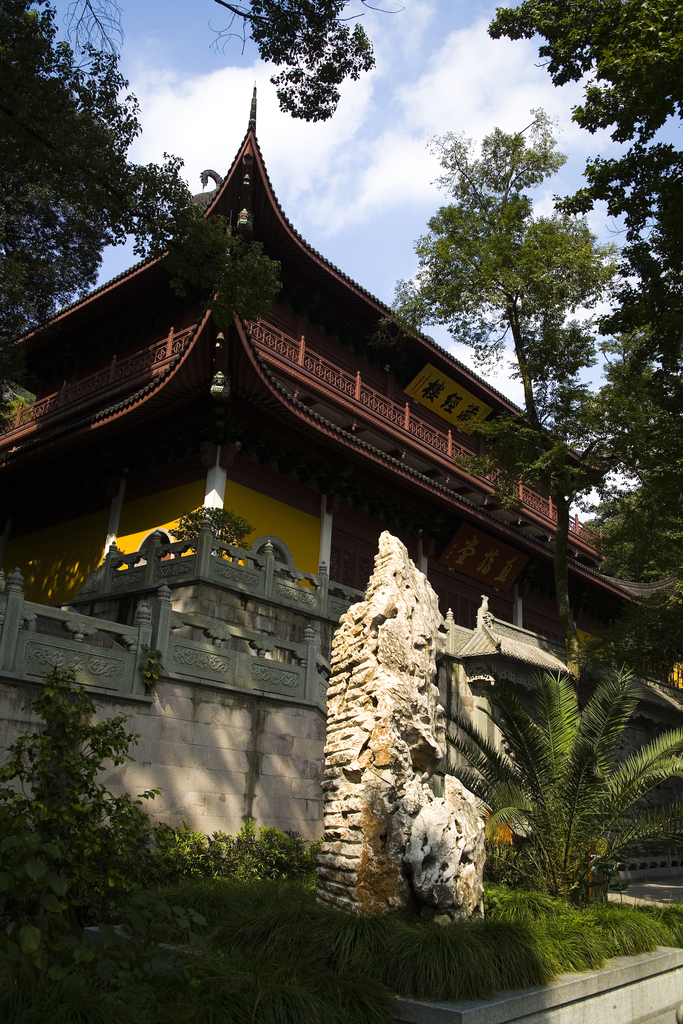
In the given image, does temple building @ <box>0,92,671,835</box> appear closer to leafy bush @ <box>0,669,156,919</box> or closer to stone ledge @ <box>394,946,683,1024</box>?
leafy bush @ <box>0,669,156,919</box>

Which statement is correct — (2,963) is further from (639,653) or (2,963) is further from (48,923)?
(639,653)

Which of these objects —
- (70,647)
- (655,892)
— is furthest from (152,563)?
(655,892)

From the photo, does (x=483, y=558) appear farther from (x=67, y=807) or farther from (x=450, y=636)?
(x=67, y=807)

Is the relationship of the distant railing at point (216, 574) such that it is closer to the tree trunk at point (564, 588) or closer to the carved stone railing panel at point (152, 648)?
the carved stone railing panel at point (152, 648)

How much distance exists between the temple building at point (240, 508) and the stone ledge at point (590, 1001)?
13.0ft

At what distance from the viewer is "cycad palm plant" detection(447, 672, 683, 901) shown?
23.6 feet

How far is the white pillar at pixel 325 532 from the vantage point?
14.5 m

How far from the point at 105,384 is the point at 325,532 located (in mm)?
4576

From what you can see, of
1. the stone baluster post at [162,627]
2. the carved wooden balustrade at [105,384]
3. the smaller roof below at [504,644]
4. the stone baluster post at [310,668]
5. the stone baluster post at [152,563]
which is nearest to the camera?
the stone baluster post at [162,627]

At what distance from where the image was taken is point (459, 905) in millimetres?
5453

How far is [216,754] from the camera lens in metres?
8.33

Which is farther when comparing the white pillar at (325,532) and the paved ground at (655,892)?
the white pillar at (325,532)

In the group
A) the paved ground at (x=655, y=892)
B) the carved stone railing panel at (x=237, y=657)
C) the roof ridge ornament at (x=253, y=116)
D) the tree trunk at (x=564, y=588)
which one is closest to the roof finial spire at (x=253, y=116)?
the roof ridge ornament at (x=253, y=116)

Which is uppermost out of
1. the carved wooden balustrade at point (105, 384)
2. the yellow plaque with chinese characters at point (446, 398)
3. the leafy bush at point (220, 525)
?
the yellow plaque with chinese characters at point (446, 398)
